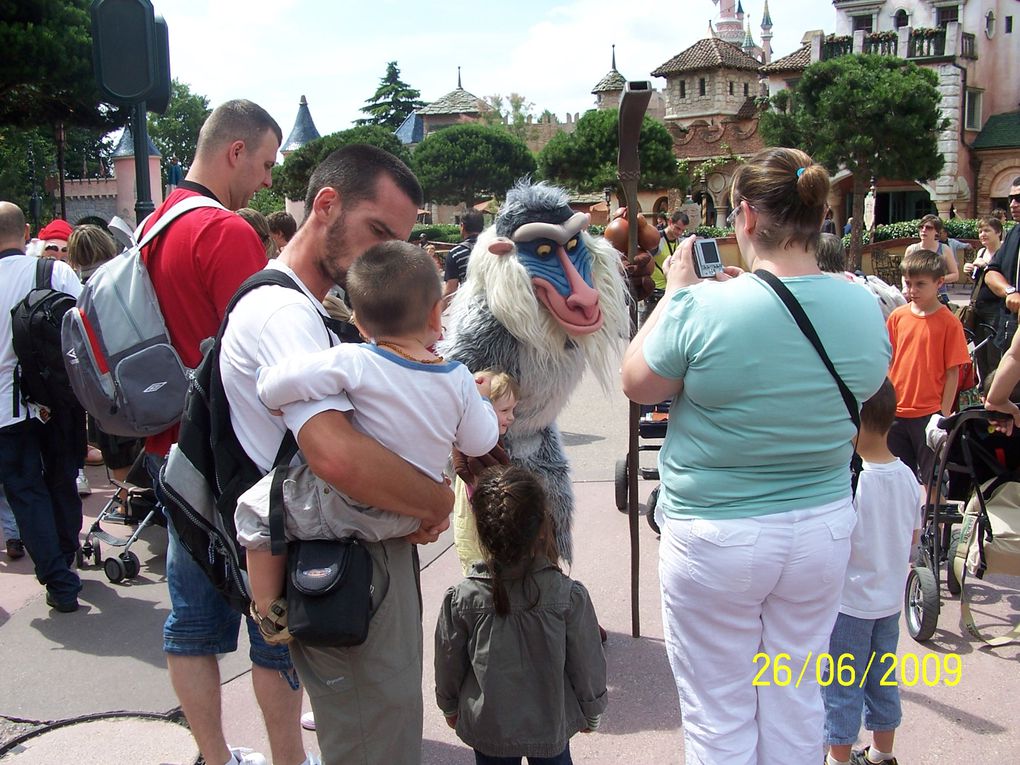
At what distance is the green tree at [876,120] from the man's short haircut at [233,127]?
27446 millimetres

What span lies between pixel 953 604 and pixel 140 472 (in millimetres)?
3925

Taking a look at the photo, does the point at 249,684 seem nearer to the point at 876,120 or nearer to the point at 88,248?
the point at 88,248

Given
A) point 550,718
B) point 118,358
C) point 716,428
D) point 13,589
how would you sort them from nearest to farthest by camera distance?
point 716,428
point 550,718
point 118,358
point 13,589

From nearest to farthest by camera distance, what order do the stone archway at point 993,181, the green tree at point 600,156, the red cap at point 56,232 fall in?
the red cap at point 56,232
the stone archway at point 993,181
the green tree at point 600,156

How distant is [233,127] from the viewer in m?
2.87

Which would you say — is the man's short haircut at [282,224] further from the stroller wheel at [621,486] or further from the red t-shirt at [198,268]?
the red t-shirt at [198,268]

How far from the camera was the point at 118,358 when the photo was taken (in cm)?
255

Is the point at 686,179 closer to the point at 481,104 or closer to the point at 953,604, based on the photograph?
the point at 481,104

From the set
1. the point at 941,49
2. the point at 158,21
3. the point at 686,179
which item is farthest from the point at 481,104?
the point at 158,21

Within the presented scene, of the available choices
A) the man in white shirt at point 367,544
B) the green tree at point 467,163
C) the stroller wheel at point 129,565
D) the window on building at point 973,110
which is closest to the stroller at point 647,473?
Result: the man in white shirt at point 367,544

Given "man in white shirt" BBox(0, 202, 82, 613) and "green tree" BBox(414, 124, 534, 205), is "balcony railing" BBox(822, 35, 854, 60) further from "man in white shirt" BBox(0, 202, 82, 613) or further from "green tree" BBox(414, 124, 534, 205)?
"man in white shirt" BBox(0, 202, 82, 613)

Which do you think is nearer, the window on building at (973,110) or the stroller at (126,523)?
the stroller at (126,523)

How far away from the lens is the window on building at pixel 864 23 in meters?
39.3
